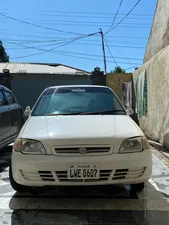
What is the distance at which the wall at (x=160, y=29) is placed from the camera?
30.9 feet

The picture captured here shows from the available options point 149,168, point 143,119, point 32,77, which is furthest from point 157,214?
point 32,77

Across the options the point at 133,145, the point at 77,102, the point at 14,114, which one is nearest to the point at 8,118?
the point at 14,114

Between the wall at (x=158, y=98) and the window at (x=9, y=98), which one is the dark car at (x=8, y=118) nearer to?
→ the window at (x=9, y=98)

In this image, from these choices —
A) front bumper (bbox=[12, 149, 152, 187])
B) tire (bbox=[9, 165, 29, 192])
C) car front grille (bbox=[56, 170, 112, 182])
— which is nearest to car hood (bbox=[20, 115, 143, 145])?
front bumper (bbox=[12, 149, 152, 187])

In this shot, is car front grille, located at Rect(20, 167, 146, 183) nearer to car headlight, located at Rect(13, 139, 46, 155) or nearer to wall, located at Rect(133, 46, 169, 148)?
car headlight, located at Rect(13, 139, 46, 155)

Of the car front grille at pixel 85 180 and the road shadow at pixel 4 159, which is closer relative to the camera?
the car front grille at pixel 85 180

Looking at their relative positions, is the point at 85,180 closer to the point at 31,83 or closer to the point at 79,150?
the point at 79,150

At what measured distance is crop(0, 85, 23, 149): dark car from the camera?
6762 mm

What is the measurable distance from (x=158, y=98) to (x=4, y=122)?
4.78 metres

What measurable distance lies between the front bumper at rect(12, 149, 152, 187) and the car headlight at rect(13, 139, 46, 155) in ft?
0.20

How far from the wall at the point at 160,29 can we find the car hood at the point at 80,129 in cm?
567

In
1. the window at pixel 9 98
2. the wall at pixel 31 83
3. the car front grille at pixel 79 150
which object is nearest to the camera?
the car front grille at pixel 79 150

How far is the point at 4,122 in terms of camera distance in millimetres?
6824

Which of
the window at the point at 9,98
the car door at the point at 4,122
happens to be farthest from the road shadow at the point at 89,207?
the window at the point at 9,98
